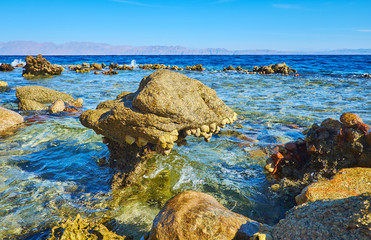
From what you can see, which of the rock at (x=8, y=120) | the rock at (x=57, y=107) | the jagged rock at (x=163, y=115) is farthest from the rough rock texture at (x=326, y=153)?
the rock at (x=57, y=107)

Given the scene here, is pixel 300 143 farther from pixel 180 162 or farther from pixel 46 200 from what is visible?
pixel 46 200

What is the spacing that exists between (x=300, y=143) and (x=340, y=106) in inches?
285

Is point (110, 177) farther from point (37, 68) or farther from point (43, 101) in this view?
point (37, 68)

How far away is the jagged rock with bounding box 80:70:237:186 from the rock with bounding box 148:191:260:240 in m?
0.89

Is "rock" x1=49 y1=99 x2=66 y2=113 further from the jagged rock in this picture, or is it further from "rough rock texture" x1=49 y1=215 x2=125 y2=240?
"rough rock texture" x1=49 y1=215 x2=125 y2=240

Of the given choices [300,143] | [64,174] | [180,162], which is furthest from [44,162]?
[300,143]

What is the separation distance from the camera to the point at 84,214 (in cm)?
339

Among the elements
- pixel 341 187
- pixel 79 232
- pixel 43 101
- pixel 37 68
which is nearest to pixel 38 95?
pixel 43 101

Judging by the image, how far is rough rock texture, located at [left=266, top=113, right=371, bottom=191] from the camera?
370cm

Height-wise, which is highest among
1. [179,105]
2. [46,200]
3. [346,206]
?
[179,105]

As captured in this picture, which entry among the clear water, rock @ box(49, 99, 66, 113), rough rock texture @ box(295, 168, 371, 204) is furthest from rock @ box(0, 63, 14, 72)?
rough rock texture @ box(295, 168, 371, 204)

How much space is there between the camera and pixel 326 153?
155 inches

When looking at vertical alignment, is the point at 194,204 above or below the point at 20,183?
above

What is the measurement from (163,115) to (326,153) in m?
2.71
